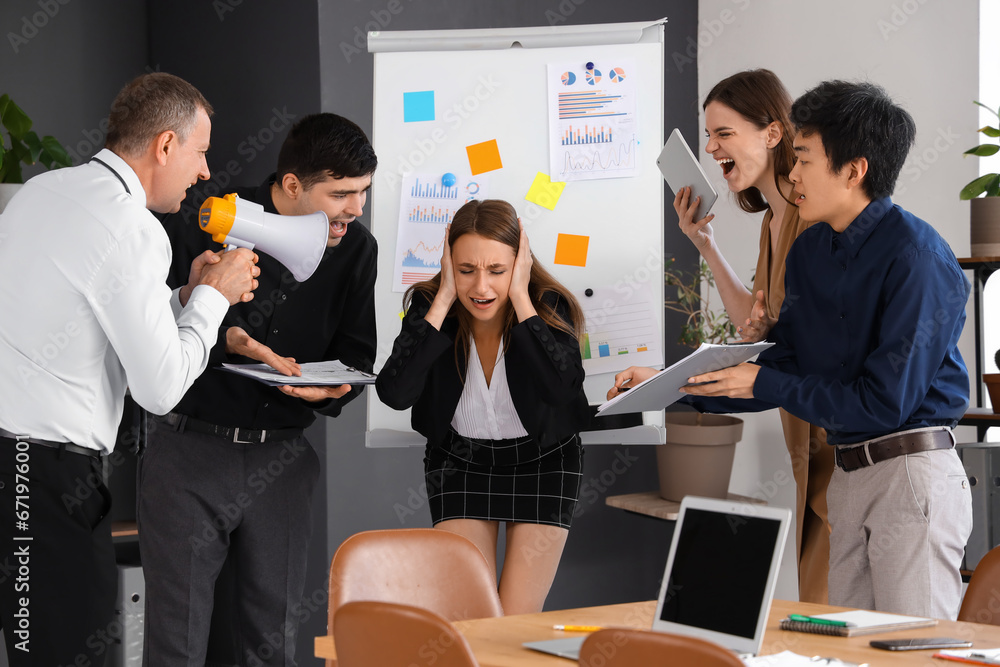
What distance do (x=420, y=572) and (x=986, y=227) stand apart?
235 cm

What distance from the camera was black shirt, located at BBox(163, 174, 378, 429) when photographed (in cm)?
264

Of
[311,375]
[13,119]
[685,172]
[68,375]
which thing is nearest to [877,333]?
[685,172]

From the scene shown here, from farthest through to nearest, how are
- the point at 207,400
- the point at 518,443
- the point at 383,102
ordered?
the point at 383,102
the point at 518,443
the point at 207,400

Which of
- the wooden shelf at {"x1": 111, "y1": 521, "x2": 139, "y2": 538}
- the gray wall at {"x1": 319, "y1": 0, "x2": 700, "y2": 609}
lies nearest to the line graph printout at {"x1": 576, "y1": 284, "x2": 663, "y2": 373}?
the gray wall at {"x1": 319, "y1": 0, "x2": 700, "y2": 609}

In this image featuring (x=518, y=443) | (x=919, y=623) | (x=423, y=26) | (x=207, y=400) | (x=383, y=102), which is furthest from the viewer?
(x=423, y=26)

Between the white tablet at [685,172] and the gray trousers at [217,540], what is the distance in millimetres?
1475

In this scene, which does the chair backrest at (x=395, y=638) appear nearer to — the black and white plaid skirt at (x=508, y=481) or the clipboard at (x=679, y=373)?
the clipboard at (x=679, y=373)

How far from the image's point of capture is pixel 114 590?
2.14m

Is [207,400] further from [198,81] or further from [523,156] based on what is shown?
[198,81]

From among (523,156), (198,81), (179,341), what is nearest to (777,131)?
(523,156)

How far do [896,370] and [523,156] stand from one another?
1666 mm

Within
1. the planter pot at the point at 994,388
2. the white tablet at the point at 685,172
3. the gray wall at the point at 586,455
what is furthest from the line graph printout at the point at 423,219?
the planter pot at the point at 994,388

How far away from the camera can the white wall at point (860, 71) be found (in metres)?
3.69

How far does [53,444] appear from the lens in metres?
2.01
